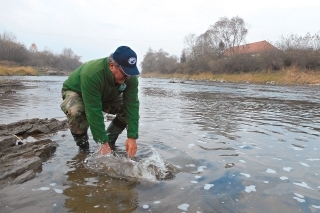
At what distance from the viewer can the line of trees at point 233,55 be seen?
39.1 m

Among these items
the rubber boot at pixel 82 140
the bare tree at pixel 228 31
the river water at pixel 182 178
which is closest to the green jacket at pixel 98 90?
the river water at pixel 182 178

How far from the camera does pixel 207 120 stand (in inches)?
310

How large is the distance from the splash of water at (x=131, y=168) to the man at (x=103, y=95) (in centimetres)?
15

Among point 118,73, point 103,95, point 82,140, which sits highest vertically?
point 118,73

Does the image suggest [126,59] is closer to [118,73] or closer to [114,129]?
[118,73]

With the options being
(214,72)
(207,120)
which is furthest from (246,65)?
(207,120)

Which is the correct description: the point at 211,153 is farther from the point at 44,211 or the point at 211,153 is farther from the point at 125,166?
the point at 44,211

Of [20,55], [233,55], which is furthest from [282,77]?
[20,55]

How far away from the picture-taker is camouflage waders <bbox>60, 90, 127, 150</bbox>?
4035 millimetres

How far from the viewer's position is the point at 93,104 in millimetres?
3529

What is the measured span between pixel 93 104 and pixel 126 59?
78 centimetres

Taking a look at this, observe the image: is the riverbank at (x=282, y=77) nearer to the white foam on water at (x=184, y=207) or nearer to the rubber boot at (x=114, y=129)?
the rubber boot at (x=114, y=129)

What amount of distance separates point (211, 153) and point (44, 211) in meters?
2.81

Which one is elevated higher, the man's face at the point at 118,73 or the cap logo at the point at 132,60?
the cap logo at the point at 132,60
